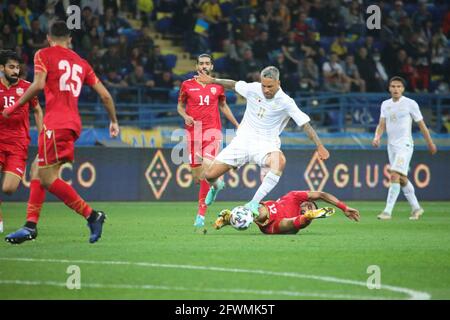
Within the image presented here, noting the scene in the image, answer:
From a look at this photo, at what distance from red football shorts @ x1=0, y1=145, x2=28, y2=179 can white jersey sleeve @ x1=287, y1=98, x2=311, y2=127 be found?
369cm

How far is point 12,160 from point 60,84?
294cm

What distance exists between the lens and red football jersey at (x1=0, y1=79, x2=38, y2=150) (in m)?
13.0

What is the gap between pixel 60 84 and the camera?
10508mm

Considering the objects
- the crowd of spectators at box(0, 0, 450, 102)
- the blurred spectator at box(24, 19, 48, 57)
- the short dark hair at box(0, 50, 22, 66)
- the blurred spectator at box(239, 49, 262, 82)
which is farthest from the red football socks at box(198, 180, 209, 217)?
the blurred spectator at box(239, 49, 262, 82)

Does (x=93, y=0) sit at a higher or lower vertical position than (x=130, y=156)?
higher

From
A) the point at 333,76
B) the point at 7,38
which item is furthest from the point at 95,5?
the point at 333,76

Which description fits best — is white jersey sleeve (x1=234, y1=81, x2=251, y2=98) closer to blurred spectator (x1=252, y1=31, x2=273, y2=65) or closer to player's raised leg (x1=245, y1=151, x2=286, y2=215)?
player's raised leg (x1=245, y1=151, x2=286, y2=215)

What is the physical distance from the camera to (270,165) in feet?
44.3

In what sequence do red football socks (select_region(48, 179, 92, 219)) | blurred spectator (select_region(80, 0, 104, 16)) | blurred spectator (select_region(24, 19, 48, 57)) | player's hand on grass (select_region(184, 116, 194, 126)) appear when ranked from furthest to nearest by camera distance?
blurred spectator (select_region(80, 0, 104, 16))
blurred spectator (select_region(24, 19, 48, 57))
player's hand on grass (select_region(184, 116, 194, 126))
red football socks (select_region(48, 179, 92, 219))

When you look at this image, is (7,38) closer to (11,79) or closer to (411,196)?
(11,79)

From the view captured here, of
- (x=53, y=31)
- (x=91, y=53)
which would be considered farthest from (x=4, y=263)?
(x=91, y=53)

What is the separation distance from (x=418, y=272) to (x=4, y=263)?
12.7 feet

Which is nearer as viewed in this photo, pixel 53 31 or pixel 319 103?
pixel 53 31

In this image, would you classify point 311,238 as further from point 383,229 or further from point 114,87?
point 114,87
